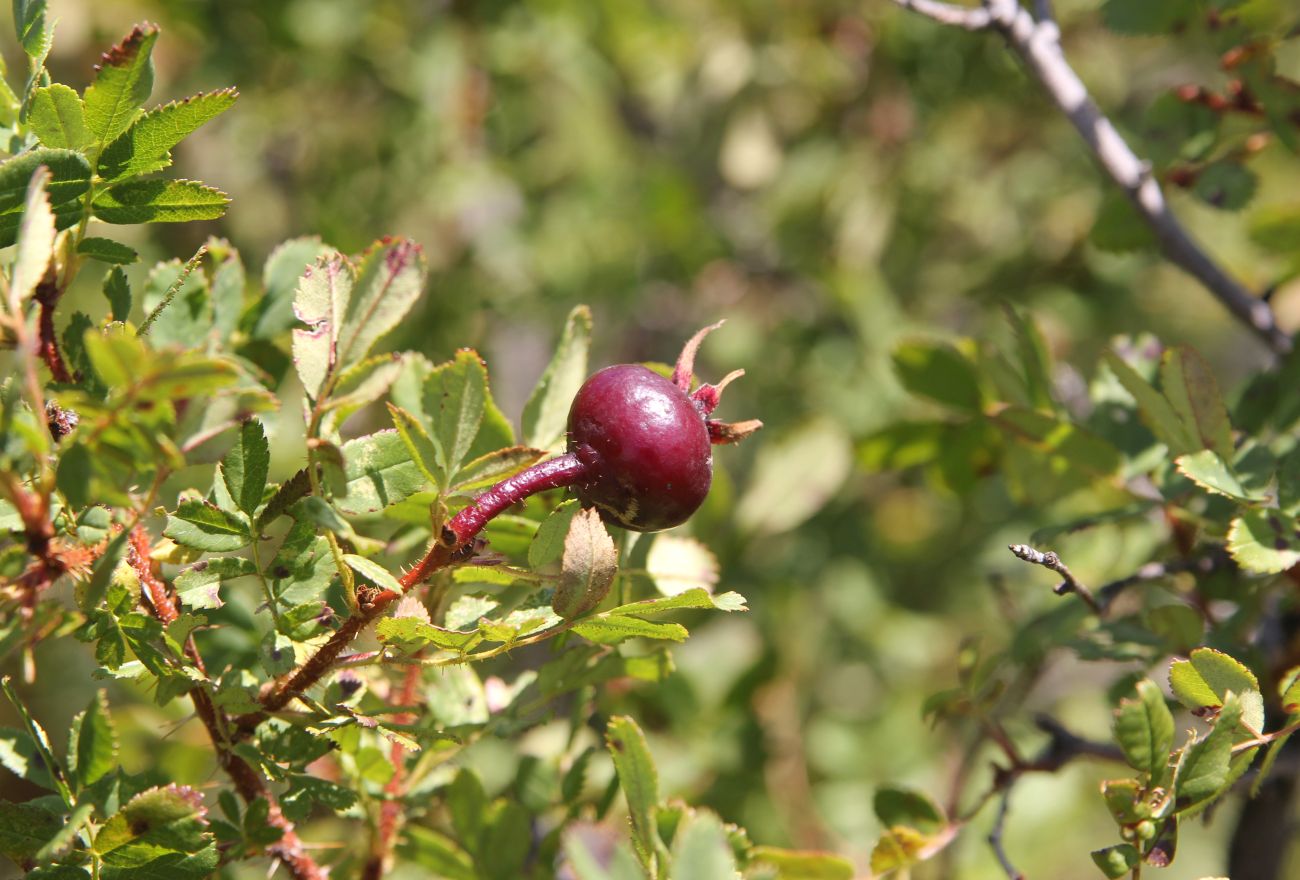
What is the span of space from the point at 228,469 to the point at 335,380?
10 centimetres

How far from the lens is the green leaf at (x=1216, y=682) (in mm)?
769

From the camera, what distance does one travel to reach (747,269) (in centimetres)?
227

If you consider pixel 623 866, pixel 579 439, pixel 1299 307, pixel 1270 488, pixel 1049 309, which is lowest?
pixel 1299 307

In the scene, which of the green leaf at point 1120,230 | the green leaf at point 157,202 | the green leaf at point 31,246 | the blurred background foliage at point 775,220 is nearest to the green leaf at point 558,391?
the green leaf at point 157,202

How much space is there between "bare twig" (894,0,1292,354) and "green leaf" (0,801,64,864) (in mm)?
941

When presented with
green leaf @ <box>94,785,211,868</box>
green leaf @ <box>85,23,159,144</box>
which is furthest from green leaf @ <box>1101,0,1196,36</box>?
green leaf @ <box>94,785,211,868</box>

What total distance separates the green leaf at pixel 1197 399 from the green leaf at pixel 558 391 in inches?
17.8

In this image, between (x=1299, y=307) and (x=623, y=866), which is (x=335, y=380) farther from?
(x=1299, y=307)

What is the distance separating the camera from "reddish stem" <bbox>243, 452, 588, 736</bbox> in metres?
0.68

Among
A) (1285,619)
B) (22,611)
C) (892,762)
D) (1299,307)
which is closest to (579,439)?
(22,611)

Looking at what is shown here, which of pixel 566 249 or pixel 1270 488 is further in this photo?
pixel 566 249

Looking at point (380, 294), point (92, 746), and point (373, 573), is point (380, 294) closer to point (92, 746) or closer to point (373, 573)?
point (373, 573)

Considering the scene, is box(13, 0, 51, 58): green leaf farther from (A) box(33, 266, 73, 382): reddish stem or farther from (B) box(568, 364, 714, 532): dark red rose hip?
(B) box(568, 364, 714, 532): dark red rose hip

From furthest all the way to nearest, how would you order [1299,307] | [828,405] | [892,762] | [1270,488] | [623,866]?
[1299,307], [828,405], [892,762], [1270,488], [623,866]
